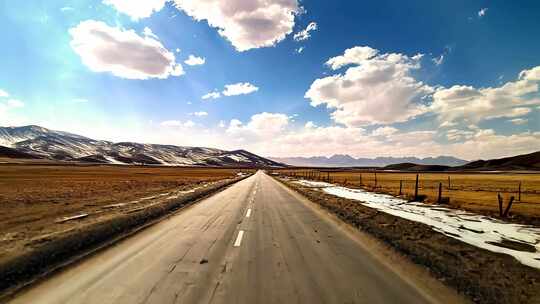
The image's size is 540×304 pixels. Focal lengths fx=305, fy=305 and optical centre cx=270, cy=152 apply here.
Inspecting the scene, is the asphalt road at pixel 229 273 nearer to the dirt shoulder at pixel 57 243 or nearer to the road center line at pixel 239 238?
the road center line at pixel 239 238

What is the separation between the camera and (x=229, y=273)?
6402mm

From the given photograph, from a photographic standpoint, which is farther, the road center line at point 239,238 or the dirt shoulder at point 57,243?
the road center line at point 239,238

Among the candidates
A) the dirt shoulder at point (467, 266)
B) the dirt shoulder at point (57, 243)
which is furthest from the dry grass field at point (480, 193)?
the dirt shoulder at point (57, 243)

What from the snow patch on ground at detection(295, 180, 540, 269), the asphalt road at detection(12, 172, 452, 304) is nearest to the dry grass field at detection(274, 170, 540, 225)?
the snow patch on ground at detection(295, 180, 540, 269)

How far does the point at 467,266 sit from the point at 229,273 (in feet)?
18.8

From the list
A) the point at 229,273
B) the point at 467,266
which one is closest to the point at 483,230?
the point at 467,266

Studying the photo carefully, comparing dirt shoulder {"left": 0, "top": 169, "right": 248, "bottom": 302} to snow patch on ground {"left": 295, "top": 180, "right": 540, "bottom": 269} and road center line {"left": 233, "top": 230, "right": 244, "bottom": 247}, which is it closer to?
road center line {"left": 233, "top": 230, "right": 244, "bottom": 247}

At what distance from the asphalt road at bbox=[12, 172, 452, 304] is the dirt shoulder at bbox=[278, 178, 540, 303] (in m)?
1.15

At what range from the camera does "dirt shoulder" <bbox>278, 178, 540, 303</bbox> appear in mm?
5748

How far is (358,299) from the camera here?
205 inches

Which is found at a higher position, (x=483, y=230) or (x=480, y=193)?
(x=480, y=193)

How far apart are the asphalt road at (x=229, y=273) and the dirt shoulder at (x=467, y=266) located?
1149mm

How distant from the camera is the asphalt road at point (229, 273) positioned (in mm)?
5242

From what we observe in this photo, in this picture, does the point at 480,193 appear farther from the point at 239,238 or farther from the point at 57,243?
the point at 57,243
